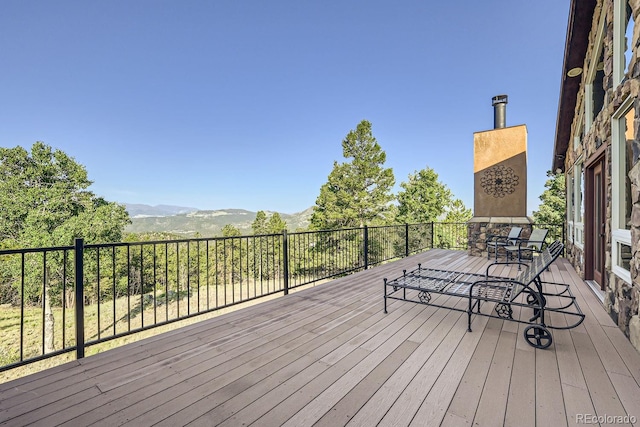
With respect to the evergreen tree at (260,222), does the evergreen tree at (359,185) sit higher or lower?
higher

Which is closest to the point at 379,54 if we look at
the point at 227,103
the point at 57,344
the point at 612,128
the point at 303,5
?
the point at 303,5

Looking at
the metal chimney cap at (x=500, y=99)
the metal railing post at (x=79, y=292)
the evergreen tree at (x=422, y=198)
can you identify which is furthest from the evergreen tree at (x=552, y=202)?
the metal railing post at (x=79, y=292)

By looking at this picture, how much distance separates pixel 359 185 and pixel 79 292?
17.7 m

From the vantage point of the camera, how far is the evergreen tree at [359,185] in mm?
18906

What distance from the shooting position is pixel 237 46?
44.0 ft

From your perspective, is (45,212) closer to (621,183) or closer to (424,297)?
(424,297)

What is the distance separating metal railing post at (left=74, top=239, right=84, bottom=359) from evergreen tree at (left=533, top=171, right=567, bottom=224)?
20684mm

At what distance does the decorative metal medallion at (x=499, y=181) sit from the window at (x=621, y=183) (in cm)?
426

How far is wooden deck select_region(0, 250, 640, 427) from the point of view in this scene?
4.82 ft

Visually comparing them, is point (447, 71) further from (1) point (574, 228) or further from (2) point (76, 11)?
(2) point (76, 11)

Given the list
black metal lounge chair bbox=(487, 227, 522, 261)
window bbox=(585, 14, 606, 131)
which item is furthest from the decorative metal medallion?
window bbox=(585, 14, 606, 131)

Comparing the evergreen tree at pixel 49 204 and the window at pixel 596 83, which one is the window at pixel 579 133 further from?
the evergreen tree at pixel 49 204

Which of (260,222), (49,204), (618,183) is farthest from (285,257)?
(260,222)

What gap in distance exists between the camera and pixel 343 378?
183 cm
